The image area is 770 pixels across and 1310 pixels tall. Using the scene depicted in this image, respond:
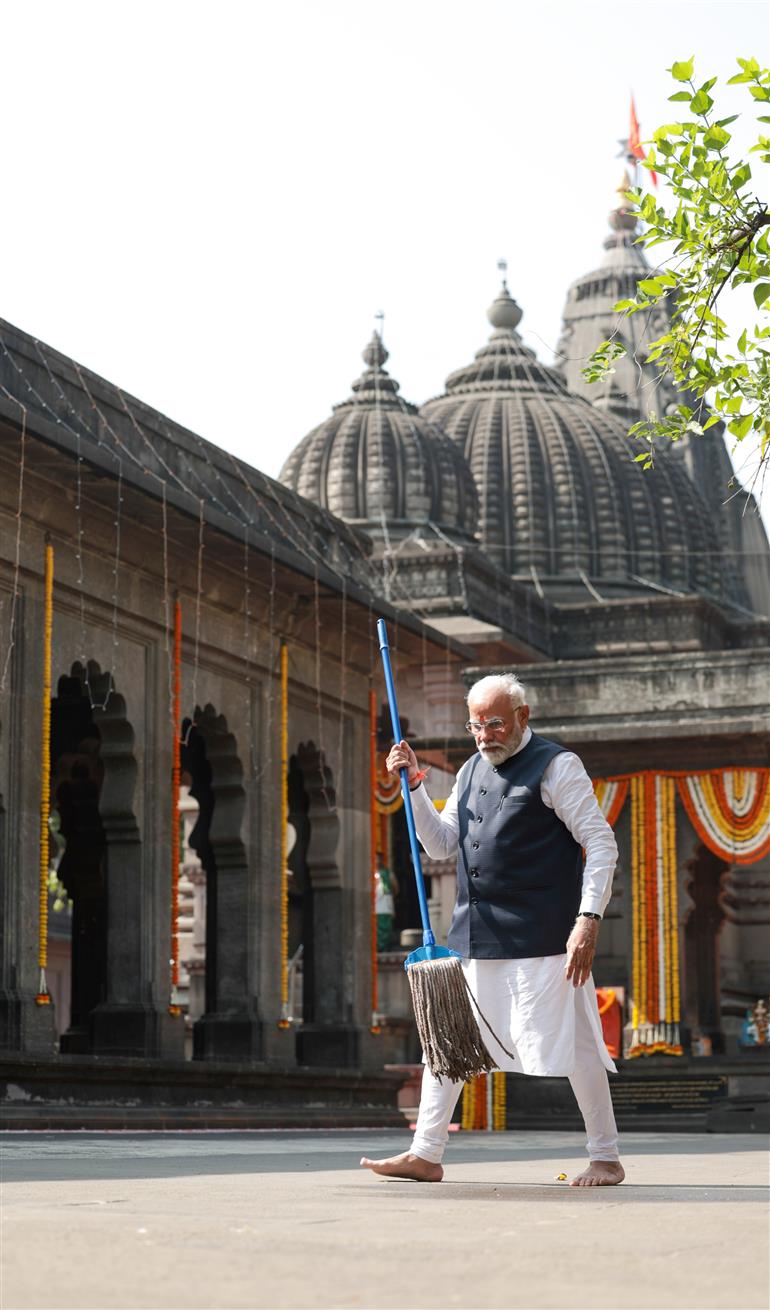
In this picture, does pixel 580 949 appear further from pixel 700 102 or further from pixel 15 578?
pixel 15 578

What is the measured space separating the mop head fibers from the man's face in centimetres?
69

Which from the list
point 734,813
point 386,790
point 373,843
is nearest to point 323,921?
point 373,843

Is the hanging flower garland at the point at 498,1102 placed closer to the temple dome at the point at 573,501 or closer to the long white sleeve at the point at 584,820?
the long white sleeve at the point at 584,820

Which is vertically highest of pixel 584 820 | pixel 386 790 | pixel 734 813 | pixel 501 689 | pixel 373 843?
pixel 386 790

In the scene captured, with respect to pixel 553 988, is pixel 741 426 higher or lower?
higher

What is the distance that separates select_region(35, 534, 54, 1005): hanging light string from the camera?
1792 cm

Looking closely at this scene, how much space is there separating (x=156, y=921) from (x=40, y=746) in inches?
108

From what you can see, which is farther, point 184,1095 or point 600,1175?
point 184,1095

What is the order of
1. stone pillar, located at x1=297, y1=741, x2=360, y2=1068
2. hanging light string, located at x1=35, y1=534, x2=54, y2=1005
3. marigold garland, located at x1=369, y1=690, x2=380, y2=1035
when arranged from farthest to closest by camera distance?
marigold garland, located at x1=369, y1=690, x2=380, y2=1035 → stone pillar, located at x1=297, y1=741, x2=360, y2=1068 → hanging light string, located at x1=35, y1=534, x2=54, y2=1005

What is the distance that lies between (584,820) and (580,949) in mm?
434

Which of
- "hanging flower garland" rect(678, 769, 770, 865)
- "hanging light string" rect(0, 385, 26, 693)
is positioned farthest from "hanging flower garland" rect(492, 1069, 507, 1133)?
"hanging light string" rect(0, 385, 26, 693)

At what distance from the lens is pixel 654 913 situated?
91.6 feet

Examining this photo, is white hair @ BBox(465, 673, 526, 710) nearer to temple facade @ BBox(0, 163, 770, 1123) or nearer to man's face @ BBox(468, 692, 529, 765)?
man's face @ BBox(468, 692, 529, 765)

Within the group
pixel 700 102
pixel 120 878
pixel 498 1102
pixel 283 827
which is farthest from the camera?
pixel 498 1102
